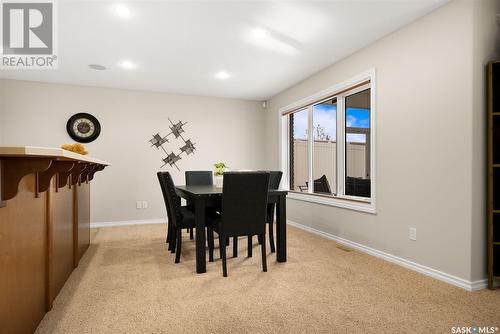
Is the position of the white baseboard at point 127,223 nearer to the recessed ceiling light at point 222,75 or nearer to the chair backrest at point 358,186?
the recessed ceiling light at point 222,75

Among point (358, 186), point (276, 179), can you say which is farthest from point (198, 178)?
point (358, 186)

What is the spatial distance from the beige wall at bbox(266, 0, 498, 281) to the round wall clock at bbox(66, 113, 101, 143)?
14.0ft

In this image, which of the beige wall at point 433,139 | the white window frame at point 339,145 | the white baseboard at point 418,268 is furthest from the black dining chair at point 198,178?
the beige wall at point 433,139

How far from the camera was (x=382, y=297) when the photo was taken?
7.14 ft

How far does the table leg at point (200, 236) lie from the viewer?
2.67 meters

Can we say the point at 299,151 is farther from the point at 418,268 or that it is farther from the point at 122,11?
the point at 122,11

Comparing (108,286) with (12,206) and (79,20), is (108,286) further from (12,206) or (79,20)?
(79,20)

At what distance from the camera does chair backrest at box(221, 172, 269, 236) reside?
2.53 meters

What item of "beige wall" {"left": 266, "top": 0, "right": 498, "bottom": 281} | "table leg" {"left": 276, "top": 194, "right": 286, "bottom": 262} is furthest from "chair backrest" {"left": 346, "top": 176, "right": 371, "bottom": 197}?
"table leg" {"left": 276, "top": 194, "right": 286, "bottom": 262}

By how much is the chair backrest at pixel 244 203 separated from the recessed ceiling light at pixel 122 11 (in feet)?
5.71

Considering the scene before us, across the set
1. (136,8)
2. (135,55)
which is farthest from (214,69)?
(136,8)

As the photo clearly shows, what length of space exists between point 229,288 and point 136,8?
2555 mm

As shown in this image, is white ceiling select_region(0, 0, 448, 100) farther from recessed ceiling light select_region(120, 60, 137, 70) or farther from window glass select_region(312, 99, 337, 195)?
window glass select_region(312, 99, 337, 195)

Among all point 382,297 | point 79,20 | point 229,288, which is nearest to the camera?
point 382,297
